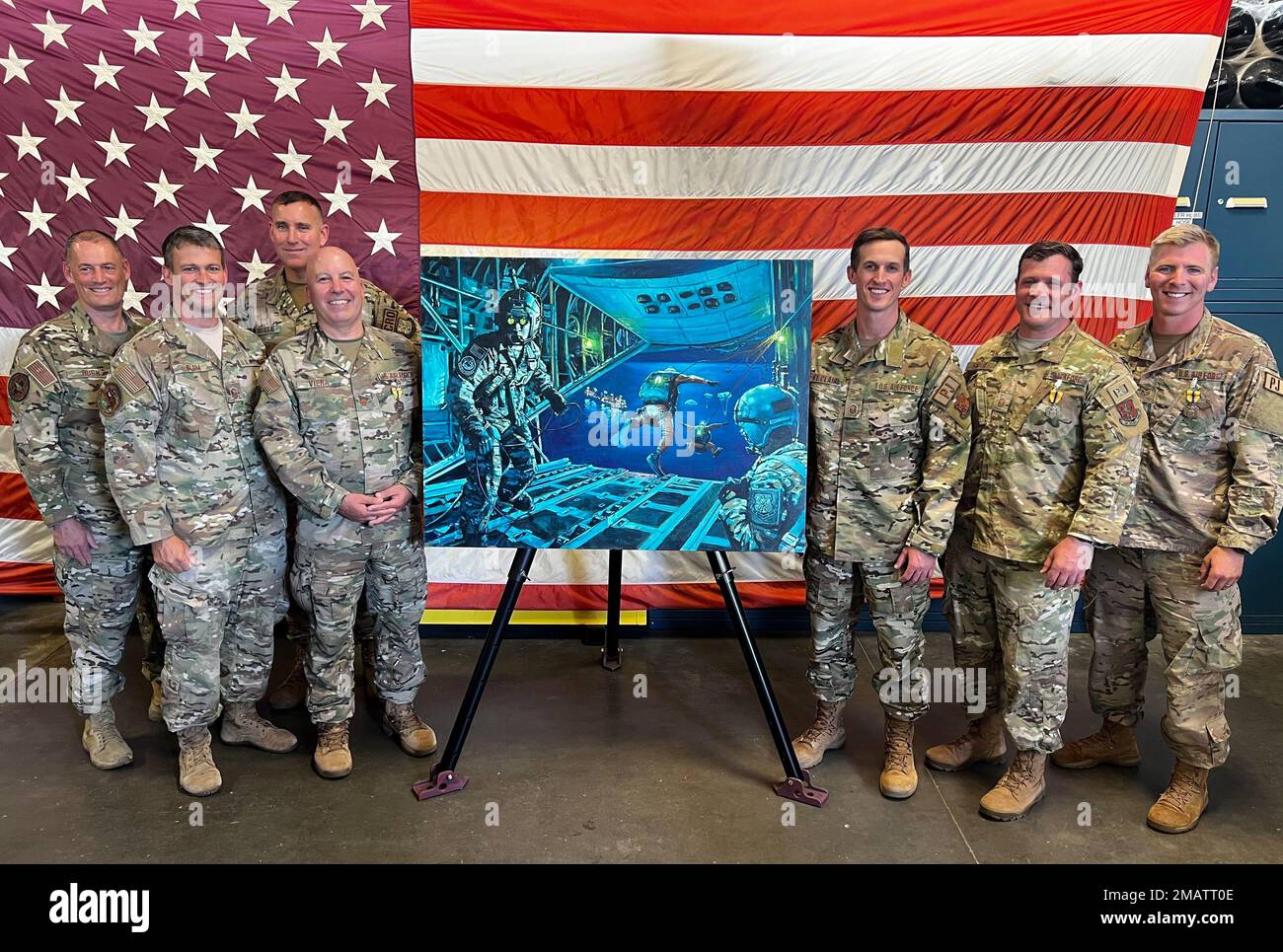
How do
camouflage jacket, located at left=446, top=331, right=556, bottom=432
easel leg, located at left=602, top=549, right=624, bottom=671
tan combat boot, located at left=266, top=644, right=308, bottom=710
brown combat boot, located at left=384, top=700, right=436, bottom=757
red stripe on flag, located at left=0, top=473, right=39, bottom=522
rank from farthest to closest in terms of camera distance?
red stripe on flag, located at left=0, top=473, right=39, bottom=522 → easel leg, located at left=602, top=549, right=624, bottom=671 → tan combat boot, located at left=266, top=644, right=308, bottom=710 → brown combat boot, located at left=384, top=700, right=436, bottom=757 → camouflage jacket, located at left=446, top=331, right=556, bottom=432

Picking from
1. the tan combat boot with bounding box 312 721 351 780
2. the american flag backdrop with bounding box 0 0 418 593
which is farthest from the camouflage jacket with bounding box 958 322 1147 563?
the american flag backdrop with bounding box 0 0 418 593

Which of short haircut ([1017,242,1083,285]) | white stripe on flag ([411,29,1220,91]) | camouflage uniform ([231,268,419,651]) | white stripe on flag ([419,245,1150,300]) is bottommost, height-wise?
camouflage uniform ([231,268,419,651])

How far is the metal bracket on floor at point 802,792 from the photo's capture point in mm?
2883

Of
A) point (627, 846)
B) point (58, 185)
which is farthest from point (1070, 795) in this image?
point (58, 185)

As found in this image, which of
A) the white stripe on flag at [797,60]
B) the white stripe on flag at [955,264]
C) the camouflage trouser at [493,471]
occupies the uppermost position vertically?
the white stripe on flag at [797,60]

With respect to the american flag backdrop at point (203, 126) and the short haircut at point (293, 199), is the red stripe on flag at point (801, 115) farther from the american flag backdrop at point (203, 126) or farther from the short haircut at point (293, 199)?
the short haircut at point (293, 199)

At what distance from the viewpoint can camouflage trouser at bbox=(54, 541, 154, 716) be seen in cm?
308

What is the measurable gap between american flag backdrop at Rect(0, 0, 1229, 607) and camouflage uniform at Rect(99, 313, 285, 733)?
1289mm

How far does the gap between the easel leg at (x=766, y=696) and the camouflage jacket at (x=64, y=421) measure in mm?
2122

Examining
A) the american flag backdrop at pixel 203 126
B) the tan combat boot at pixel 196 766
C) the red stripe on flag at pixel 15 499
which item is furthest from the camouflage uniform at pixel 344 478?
the red stripe on flag at pixel 15 499

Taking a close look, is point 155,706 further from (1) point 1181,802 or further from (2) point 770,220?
(1) point 1181,802

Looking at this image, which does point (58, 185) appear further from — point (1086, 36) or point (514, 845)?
point (1086, 36)

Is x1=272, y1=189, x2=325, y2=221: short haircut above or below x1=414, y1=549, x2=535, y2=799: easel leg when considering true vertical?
above

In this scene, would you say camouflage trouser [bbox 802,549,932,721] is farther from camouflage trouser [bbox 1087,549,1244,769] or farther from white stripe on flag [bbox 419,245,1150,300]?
white stripe on flag [bbox 419,245,1150,300]
